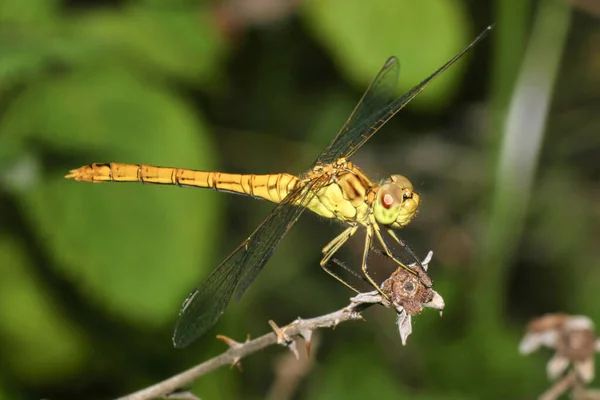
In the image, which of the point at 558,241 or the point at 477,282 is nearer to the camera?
the point at 477,282

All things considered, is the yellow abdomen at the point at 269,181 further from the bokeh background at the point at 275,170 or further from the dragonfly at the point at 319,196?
the bokeh background at the point at 275,170

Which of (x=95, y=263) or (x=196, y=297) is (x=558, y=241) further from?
(x=196, y=297)

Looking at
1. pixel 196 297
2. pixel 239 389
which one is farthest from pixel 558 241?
pixel 196 297

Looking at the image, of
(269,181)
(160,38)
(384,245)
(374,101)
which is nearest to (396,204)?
(384,245)

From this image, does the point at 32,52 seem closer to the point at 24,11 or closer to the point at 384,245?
the point at 24,11

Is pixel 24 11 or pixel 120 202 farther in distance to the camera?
pixel 24 11

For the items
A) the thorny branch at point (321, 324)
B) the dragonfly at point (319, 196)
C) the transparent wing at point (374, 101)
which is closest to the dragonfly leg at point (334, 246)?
the dragonfly at point (319, 196)
